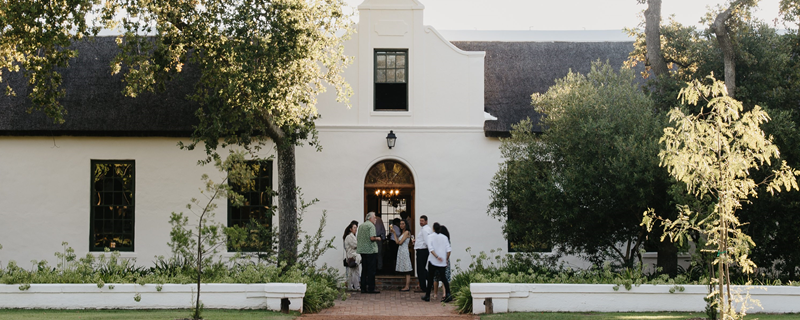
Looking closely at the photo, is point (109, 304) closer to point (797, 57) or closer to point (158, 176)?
point (158, 176)

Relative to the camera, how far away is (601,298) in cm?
1118

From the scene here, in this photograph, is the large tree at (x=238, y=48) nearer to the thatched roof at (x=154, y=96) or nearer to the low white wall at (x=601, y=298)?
the thatched roof at (x=154, y=96)

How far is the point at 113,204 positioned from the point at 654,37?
1230cm

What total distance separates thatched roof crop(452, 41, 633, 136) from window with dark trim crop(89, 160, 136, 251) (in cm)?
825

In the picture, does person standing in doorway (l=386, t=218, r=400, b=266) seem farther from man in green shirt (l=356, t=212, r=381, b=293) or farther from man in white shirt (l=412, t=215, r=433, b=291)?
man in white shirt (l=412, t=215, r=433, b=291)

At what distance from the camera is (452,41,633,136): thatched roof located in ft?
52.8

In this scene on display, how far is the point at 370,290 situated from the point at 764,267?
25.2 ft

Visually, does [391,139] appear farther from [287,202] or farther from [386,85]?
[287,202]

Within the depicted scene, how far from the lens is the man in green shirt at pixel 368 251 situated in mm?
14172

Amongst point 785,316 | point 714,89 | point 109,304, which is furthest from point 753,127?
point 109,304

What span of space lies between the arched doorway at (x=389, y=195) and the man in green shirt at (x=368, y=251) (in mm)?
1490

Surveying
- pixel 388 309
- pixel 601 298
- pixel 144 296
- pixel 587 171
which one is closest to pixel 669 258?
pixel 601 298

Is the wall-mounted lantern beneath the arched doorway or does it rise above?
above

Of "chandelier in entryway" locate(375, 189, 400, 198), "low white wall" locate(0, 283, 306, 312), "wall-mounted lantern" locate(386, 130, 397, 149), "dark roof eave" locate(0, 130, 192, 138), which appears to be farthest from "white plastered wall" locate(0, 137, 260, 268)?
"low white wall" locate(0, 283, 306, 312)
